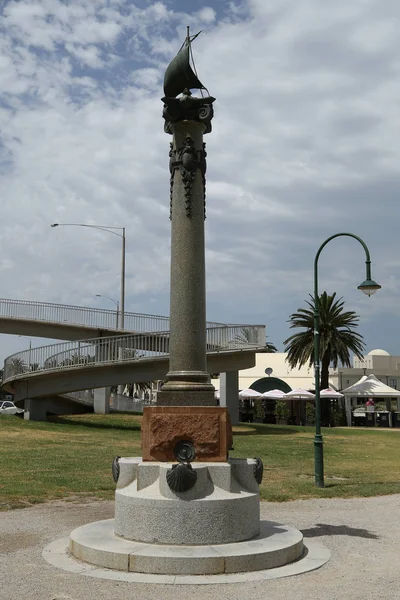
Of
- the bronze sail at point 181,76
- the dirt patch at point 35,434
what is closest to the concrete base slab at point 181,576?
the bronze sail at point 181,76

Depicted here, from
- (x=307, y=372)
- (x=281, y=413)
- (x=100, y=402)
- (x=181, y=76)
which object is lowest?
(x=281, y=413)

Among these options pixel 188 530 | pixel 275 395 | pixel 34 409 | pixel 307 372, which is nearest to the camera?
pixel 188 530

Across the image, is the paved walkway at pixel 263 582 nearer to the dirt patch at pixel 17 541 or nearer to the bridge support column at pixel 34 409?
the dirt patch at pixel 17 541

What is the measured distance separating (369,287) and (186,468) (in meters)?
7.35

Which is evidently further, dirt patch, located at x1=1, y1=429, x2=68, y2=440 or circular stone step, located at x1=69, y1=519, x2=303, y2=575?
dirt patch, located at x1=1, y1=429, x2=68, y2=440

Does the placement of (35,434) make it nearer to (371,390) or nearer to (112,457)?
(112,457)

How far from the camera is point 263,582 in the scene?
6.47 metres

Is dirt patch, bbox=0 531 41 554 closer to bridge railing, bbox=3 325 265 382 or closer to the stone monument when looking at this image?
the stone monument

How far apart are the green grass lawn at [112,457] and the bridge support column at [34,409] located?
0.79 meters

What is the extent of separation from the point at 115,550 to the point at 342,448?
19.2 meters

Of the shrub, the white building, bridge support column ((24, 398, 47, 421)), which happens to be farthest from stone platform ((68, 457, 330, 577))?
the white building

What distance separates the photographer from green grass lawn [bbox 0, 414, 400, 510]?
13.1m

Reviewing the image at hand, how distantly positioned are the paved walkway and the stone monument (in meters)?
0.47

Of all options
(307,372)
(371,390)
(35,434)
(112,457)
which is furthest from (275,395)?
(112,457)
